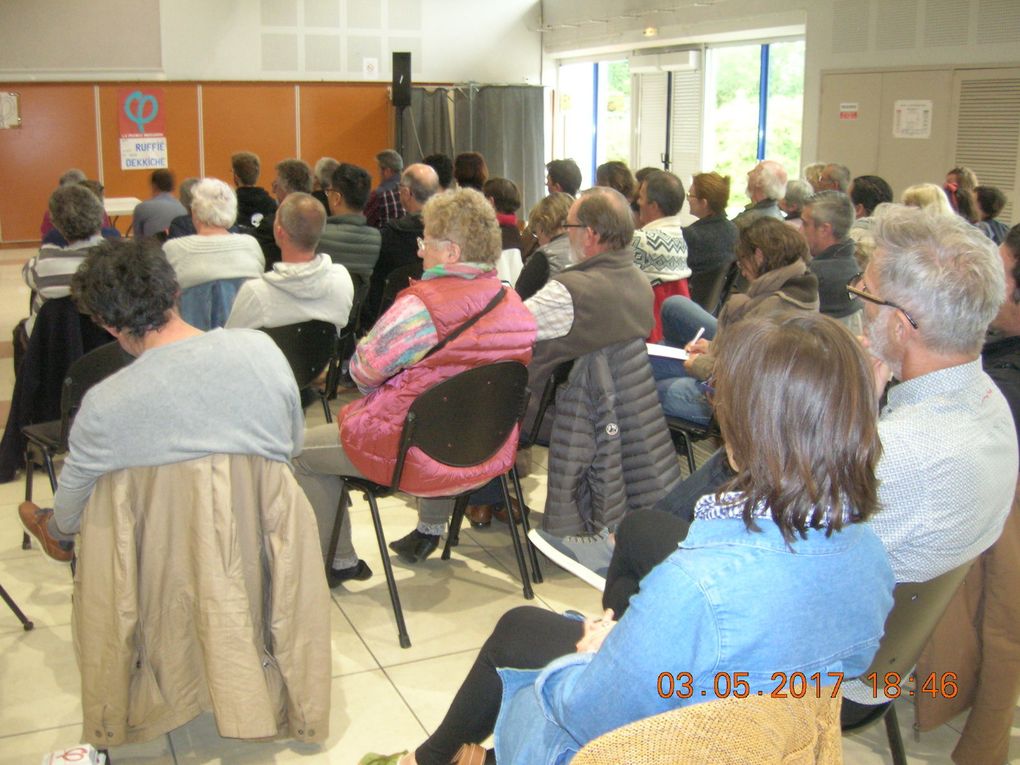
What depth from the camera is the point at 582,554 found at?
8.42ft

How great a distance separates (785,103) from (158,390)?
7.90 m

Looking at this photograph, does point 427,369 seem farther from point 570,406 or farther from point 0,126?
point 0,126

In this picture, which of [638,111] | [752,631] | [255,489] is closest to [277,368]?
[255,489]

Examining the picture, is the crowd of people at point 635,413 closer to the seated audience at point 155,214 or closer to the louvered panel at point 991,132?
the seated audience at point 155,214

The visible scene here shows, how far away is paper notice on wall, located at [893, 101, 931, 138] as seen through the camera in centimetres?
711

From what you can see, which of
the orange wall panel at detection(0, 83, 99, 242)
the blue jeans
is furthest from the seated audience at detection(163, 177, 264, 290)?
the orange wall panel at detection(0, 83, 99, 242)

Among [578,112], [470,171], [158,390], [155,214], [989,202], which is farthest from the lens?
[578,112]

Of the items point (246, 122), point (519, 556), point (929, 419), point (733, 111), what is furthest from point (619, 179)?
point (246, 122)

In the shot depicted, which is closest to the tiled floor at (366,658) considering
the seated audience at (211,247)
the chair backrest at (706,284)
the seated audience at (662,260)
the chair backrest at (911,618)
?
the chair backrest at (911,618)

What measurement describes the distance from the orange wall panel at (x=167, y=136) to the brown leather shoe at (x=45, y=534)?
861 centimetres

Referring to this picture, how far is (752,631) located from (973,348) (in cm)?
100

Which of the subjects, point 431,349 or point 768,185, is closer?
point 431,349

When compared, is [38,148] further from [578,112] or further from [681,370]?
[681,370]

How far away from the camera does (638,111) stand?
1052 cm
